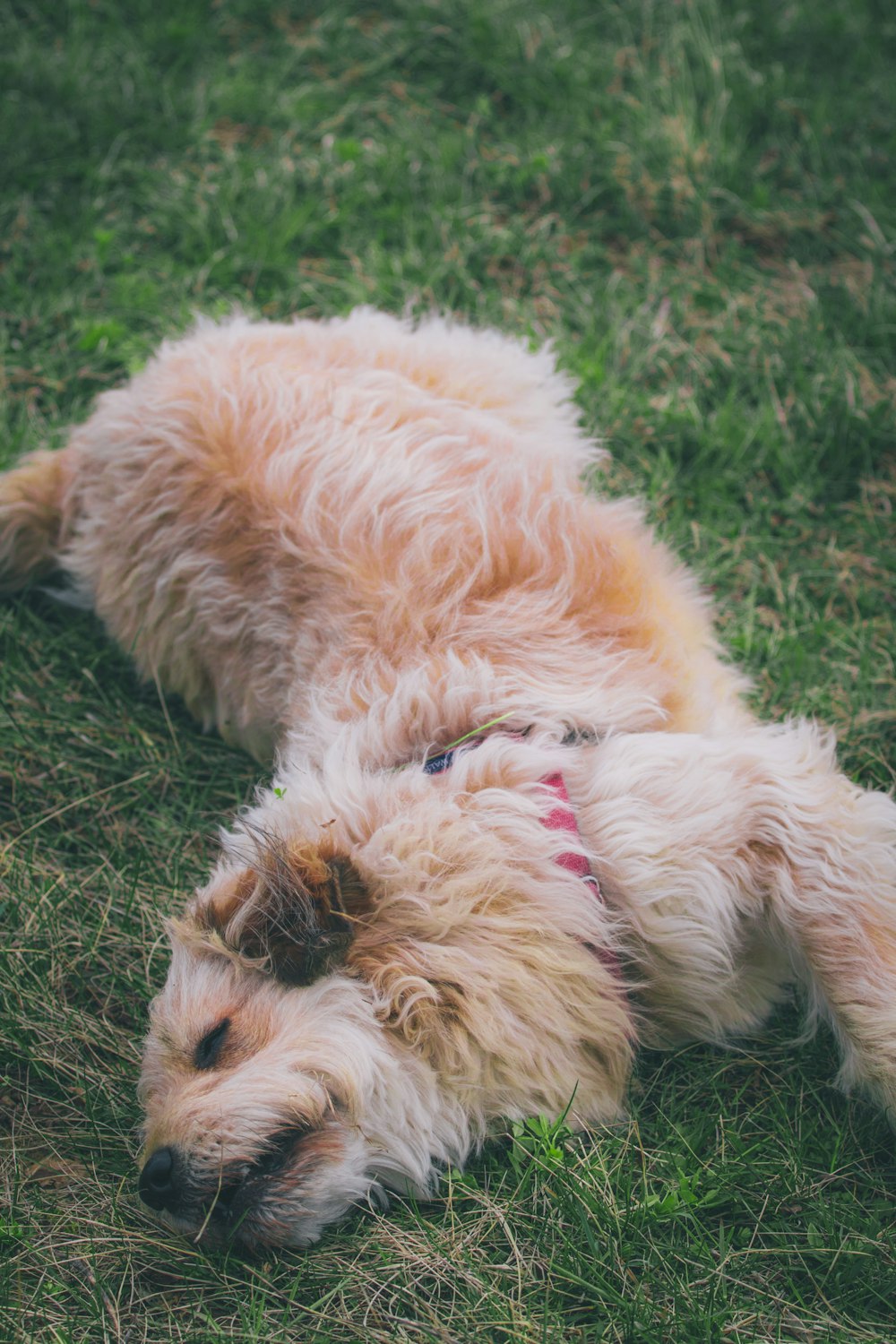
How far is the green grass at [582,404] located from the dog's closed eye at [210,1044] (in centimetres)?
42

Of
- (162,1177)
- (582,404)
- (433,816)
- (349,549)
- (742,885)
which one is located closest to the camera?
(162,1177)

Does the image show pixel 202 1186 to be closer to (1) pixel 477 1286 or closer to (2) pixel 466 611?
(1) pixel 477 1286

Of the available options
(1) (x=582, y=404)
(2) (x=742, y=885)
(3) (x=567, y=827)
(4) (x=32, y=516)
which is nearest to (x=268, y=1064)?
(3) (x=567, y=827)

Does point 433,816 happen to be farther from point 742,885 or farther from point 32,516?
point 32,516

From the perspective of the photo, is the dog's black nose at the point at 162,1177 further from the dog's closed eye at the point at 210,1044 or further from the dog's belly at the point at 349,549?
the dog's belly at the point at 349,549

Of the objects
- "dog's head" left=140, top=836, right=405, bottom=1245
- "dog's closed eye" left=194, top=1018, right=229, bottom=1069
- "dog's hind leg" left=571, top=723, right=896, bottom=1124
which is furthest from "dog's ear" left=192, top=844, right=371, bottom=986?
"dog's hind leg" left=571, top=723, right=896, bottom=1124

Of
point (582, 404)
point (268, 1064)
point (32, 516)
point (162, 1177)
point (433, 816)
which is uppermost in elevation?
point (582, 404)

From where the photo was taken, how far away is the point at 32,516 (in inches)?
153

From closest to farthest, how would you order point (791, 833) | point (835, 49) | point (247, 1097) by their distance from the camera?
point (247, 1097) < point (791, 833) < point (835, 49)

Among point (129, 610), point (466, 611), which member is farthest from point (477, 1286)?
point (129, 610)

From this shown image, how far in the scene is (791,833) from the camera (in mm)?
2594

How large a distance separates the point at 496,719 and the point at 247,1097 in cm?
101

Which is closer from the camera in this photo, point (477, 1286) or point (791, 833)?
point (477, 1286)

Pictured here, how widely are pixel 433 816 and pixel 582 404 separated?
7.53 ft
